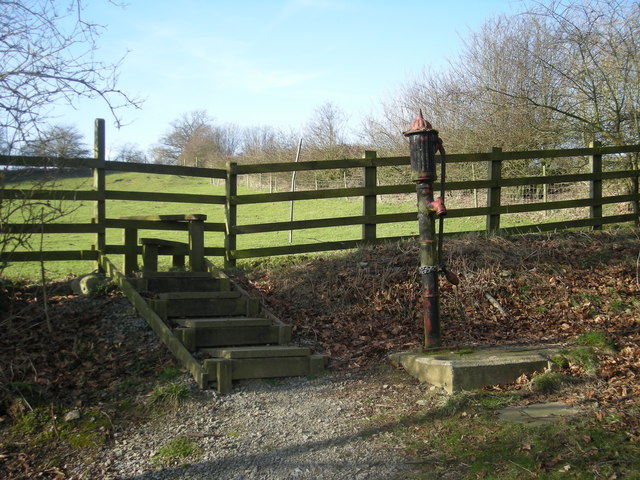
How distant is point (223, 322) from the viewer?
582cm

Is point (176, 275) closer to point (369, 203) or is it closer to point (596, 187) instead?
point (369, 203)

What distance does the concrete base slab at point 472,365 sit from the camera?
4742 mm

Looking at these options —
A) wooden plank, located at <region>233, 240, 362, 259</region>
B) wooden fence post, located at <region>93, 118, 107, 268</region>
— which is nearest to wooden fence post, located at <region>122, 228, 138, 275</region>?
wooden fence post, located at <region>93, 118, 107, 268</region>

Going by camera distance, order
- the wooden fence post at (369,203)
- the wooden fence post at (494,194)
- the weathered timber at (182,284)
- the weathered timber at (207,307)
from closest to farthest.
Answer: the weathered timber at (207,307), the weathered timber at (182,284), the wooden fence post at (369,203), the wooden fence post at (494,194)

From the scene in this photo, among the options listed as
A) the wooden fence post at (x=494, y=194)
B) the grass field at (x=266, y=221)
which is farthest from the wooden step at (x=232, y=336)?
the wooden fence post at (x=494, y=194)

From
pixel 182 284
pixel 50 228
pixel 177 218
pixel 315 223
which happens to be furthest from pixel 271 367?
pixel 315 223

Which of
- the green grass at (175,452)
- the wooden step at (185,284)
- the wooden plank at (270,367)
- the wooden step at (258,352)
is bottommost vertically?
the green grass at (175,452)

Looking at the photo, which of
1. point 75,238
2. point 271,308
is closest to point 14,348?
point 271,308

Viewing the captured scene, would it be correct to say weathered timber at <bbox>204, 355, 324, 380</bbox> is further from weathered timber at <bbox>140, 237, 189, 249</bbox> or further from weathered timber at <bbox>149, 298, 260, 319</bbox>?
weathered timber at <bbox>140, 237, 189, 249</bbox>

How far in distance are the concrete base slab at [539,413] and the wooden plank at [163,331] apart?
2403 millimetres

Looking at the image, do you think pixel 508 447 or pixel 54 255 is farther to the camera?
pixel 54 255

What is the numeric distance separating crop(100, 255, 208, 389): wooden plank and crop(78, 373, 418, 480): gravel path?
0.63ft

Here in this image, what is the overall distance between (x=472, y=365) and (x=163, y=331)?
9.22ft

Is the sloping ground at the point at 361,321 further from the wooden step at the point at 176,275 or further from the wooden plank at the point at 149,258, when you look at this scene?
the wooden plank at the point at 149,258
